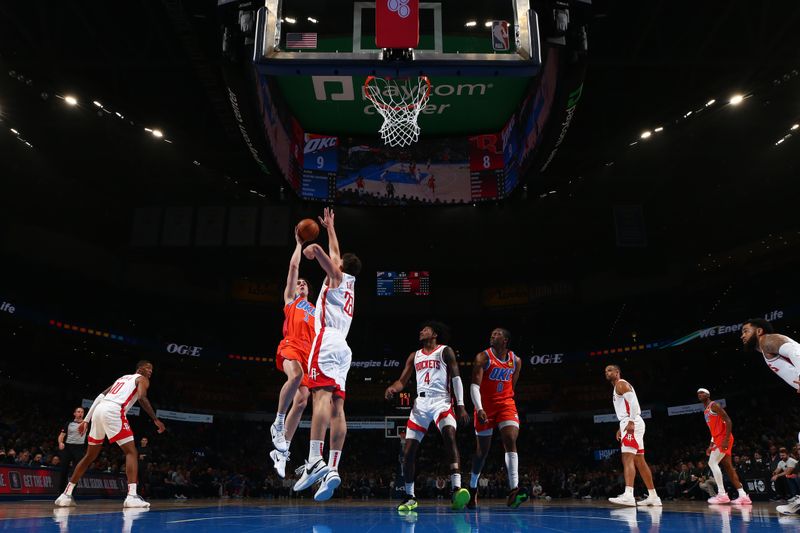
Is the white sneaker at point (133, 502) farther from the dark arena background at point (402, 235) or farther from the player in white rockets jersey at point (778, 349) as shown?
the player in white rockets jersey at point (778, 349)

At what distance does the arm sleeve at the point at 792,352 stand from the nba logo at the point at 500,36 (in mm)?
4311

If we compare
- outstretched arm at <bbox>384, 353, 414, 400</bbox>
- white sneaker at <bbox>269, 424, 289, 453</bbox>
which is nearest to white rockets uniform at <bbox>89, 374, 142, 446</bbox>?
white sneaker at <bbox>269, 424, 289, 453</bbox>

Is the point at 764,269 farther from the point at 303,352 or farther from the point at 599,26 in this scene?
the point at 303,352

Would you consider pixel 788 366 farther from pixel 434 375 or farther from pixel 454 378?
pixel 434 375

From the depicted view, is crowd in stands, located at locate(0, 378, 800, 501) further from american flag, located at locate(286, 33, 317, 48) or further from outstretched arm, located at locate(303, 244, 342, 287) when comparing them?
american flag, located at locate(286, 33, 317, 48)

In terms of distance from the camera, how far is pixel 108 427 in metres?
8.26

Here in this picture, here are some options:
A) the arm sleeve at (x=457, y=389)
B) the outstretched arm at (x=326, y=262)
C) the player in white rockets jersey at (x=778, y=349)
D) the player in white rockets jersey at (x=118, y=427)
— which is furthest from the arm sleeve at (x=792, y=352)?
the player in white rockets jersey at (x=118, y=427)

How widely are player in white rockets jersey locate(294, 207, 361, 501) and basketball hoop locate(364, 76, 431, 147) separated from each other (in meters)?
4.98

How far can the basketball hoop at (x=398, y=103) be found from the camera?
419 inches

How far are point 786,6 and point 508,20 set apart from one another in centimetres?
832

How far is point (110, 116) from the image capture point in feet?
53.9

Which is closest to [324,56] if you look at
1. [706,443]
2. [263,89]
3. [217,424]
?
[263,89]

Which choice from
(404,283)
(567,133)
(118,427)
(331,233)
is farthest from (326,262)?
(404,283)

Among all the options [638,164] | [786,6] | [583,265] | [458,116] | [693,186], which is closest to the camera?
[786,6]
